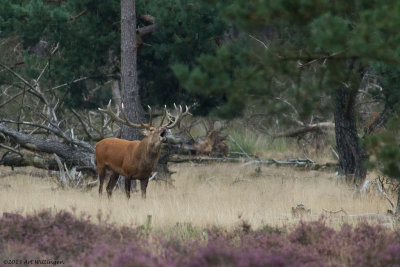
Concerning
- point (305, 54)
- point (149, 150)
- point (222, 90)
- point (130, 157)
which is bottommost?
point (130, 157)

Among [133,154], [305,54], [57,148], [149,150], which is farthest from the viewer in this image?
[57,148]

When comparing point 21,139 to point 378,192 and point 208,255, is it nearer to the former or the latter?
point 378,192

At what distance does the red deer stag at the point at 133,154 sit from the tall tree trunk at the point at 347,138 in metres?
3.45

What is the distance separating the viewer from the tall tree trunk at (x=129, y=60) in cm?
1301

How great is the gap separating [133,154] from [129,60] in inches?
81.5

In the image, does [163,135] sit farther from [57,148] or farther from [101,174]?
[57,148]

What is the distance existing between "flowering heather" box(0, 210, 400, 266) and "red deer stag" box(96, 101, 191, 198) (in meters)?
3.34

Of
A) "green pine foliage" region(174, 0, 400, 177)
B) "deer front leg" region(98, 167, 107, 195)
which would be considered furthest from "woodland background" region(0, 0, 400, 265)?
"deer front leg" region(98, 167, 107, 195)

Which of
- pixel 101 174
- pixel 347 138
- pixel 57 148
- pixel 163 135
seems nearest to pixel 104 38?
pixel 57 148

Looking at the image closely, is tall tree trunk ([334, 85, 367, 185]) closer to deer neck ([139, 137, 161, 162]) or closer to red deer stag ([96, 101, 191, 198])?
red deer stag ([96, 101, 191, 198])

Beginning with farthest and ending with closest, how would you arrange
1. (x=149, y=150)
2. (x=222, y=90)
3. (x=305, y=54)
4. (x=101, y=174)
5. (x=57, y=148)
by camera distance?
1. (x=57, y=148)
2. (x=101, y=174)
3. (x=149, y=150)
4. (x=305, y=54)
5. (x=222, y=90)

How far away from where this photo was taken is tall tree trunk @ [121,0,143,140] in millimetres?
13008

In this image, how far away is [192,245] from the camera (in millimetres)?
7469

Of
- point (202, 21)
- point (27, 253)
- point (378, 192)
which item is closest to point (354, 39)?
point (27, 253)
